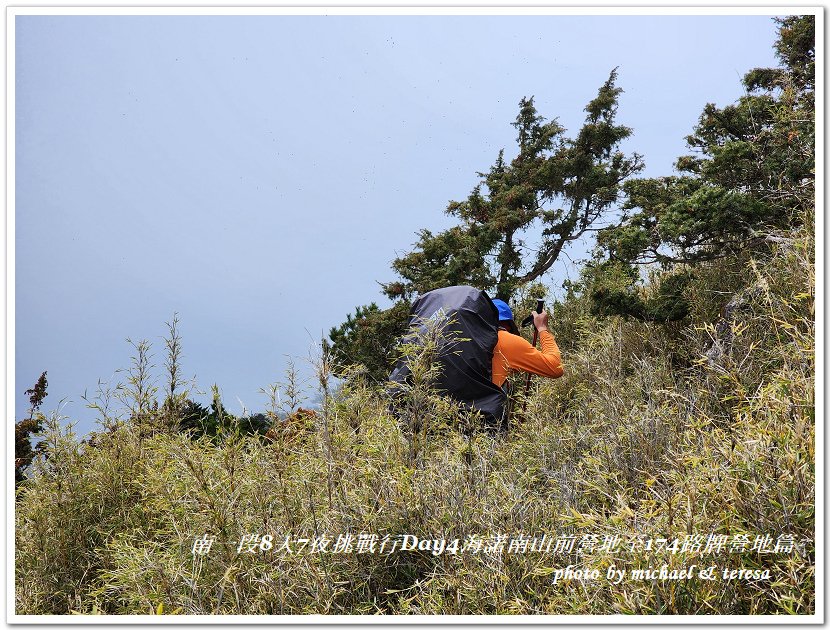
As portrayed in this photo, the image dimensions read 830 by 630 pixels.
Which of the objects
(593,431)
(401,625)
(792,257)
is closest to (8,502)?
(401,625)

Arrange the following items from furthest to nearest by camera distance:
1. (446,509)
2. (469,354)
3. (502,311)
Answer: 1. (502,311)
2. (469,354)
3. (446,509)

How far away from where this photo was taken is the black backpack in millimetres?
4848

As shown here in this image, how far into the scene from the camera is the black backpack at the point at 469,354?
15.9ft

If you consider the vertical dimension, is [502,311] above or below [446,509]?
above

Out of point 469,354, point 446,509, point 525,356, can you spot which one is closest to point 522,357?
point 525,356

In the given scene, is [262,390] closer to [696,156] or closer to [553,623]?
[553,623]

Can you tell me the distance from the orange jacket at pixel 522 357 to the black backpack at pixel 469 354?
75 mm

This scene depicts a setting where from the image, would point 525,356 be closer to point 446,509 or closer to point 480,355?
point 480,355

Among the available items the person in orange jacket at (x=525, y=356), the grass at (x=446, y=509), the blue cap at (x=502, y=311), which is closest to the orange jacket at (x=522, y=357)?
the person in orange jacket at (x=525, y=356)

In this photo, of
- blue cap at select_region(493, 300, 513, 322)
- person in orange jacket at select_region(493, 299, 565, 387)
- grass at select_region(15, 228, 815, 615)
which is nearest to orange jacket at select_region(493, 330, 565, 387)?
person in orange jacket at select_region(493, 299, 565, 387)

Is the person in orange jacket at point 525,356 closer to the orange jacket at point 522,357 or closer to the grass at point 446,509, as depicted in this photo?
the orange jacket at point 522,357

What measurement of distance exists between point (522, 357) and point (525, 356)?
0.09 feet

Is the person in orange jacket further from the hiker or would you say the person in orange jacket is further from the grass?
the grass

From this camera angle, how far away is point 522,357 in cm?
501
